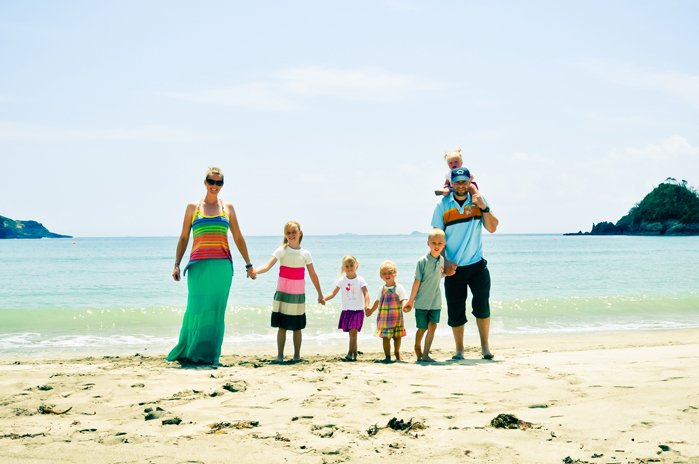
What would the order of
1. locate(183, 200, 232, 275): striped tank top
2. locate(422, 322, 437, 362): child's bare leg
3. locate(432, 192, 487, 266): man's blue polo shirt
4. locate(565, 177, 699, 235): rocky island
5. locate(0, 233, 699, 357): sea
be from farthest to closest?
locate(565, 177, 699, 235): rocky island, locate(0, 233, 699, 357): sea, locate(422, 322, 437, 362): child's bare leg, locate(432, 192, 487, 266): man's blue polo shirt, locate(183, 200, 232, 275): striped tank top

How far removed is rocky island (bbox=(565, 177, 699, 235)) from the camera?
263ft

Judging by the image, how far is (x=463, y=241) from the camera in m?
5.32

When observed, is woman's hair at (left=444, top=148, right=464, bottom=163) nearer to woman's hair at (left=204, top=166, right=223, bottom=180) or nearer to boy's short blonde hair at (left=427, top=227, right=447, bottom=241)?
boy's short blonde hair at (left=427, top=227, right=447, bottom=241)

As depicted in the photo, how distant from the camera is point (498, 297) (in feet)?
48.3

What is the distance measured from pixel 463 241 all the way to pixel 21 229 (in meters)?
146

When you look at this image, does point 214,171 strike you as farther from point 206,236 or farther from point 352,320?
point 352,320

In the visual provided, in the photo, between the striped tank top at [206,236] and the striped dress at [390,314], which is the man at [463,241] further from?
the striped tank top at [206,236]

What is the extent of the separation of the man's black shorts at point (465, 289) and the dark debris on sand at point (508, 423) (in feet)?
7.26

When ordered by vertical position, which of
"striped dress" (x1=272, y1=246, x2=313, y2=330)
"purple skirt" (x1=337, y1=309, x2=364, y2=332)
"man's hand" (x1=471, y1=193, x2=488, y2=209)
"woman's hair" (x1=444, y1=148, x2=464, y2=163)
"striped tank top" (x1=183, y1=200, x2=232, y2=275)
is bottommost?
"purple skirt" (x1=337, y1=309, x2=364, y2=332)

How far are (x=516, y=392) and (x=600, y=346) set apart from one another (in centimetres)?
419

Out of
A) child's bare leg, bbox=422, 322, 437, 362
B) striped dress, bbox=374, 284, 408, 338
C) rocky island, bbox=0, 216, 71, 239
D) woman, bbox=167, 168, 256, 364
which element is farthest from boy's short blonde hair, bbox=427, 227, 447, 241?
rocky island, bbox=0, 216, 71, 239

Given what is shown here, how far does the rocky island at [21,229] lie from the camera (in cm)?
11269

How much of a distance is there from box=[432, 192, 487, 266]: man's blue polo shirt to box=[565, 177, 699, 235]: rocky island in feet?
299

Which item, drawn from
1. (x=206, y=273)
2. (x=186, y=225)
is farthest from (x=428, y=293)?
(x=186, y=225)
